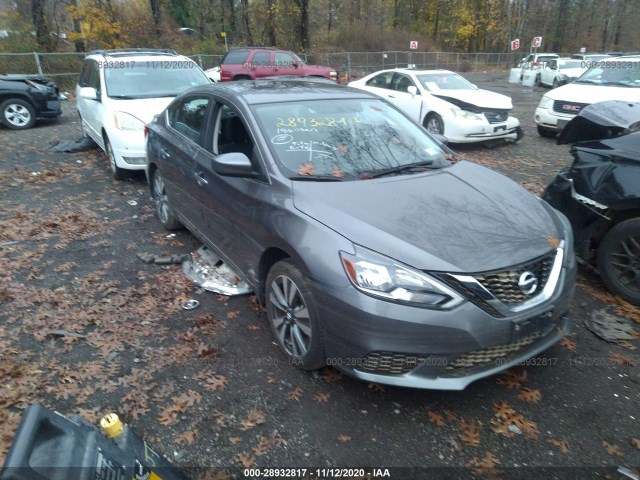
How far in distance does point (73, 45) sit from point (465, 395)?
90.0 feet

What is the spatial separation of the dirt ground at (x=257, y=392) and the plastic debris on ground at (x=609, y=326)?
50 millimetres

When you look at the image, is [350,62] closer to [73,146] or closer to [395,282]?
[73,146]

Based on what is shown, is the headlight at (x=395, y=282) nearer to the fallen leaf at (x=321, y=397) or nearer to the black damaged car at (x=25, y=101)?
the fallen leaf at (x=321, y=397)

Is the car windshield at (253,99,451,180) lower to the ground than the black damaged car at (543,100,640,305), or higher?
higher

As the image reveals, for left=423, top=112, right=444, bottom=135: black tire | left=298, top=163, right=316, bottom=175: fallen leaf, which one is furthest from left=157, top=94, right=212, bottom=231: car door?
left=423, top=112, right=444, bottom=135: black tire

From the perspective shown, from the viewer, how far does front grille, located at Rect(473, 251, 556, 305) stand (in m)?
2.51

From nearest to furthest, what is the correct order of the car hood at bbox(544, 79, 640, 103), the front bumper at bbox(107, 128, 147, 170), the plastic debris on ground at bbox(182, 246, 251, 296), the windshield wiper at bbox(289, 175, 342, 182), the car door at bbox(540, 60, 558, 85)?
the windshield wiper at bbox(289, 175, 342, 182) < the plastic debris on ground at bbox(182, 246, 251, 296) < the front bumper at bbox(107, 128, 147, 170) < the car hood at bbox(544, 79, 640, 103) < the car door at bbox(540, 60, 558, 85)

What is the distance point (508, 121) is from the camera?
9.61 meters

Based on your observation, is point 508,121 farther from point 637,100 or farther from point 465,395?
point 465,395

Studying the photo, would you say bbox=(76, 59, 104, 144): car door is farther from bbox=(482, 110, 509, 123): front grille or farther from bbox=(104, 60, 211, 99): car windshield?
bbox=(482, 110, 509, 123): front grille

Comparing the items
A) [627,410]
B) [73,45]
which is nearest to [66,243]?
[627,410]

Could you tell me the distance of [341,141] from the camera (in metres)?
3.62

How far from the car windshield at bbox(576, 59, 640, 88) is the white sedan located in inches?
82.9

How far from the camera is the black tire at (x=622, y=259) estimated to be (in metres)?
3.69
